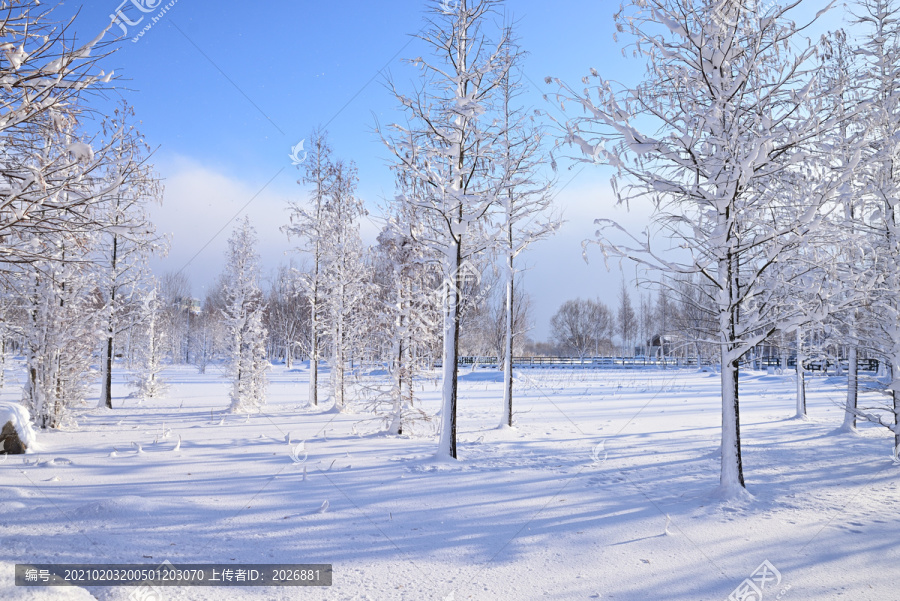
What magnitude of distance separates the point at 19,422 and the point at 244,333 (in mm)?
9119

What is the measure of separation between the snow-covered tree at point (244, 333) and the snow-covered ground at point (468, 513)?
5.74m

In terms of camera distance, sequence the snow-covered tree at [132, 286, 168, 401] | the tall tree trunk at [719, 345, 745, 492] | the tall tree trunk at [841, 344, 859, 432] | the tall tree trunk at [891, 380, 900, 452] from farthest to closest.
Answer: the snow-covered tree at [132, 286, 168, 401] → the tall tree trunk at [841, 344, 859, 432] → the tall tree trunk at [891, 380, 900, 452] → the tall tree trunk at [719, 345, 745, 492]

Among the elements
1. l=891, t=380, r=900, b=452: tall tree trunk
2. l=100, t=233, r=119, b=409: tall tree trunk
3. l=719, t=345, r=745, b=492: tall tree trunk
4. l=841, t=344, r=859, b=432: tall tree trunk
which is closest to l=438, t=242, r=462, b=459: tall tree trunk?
l=719, t=345, r=745, b=492: tall tree trunk

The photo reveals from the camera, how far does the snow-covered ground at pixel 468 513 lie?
4.16m

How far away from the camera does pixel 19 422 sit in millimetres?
8961

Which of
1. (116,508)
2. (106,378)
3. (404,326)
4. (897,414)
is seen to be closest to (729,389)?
(897,414)

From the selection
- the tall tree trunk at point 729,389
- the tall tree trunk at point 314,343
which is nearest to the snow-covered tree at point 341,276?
the tall tree trunk at point 314,343

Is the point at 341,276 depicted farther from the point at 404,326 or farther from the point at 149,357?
the point at 149,357

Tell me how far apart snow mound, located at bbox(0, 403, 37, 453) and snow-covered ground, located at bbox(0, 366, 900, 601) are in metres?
0.56

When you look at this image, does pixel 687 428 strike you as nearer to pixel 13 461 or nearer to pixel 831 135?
pixel 831 135

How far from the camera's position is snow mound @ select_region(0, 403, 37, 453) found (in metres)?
8.81

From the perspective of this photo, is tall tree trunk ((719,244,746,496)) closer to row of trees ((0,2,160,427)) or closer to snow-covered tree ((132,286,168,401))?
row of trees ((0,2,160,427))

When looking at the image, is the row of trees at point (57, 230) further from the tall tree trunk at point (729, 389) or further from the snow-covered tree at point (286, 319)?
the snow-covered tree at point (286, 319)

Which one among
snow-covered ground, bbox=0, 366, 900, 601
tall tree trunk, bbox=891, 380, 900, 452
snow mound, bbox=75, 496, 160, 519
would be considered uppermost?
tall tree trunk, bbox=891, 380, 900, 452
